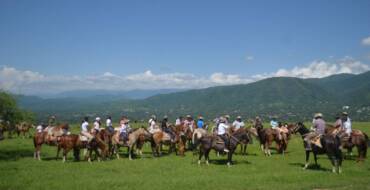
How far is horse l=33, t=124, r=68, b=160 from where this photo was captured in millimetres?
24984

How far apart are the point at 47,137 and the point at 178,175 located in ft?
40.0

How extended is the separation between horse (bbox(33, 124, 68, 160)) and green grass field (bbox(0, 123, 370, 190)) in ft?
4.43

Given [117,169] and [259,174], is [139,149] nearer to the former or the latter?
[117,169]

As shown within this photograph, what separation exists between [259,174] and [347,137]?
8.85 m

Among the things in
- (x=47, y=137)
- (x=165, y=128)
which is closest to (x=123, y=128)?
(x=165, y=128)

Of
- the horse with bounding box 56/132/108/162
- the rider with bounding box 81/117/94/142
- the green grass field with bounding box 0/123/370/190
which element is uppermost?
the rider with bounding box 81/117/94/142

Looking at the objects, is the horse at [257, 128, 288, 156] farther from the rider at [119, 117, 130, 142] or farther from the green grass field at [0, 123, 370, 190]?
the rider at [119, 117, 130, 142]

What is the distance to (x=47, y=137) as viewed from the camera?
2530 cm

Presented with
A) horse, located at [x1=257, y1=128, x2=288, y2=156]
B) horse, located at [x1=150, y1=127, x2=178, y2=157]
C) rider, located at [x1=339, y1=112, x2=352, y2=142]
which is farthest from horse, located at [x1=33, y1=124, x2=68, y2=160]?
rider, located at [x1=339, y1=112, x2=352, y2=142]

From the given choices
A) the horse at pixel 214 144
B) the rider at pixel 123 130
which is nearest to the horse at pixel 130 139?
the rider at pixel 123 130

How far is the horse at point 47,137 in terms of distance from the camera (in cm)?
2498

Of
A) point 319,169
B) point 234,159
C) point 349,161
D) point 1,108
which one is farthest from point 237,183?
point 1,108

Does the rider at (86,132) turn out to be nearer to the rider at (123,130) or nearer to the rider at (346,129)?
the rider at (123,130)

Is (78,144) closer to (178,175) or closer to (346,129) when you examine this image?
(178,175)
